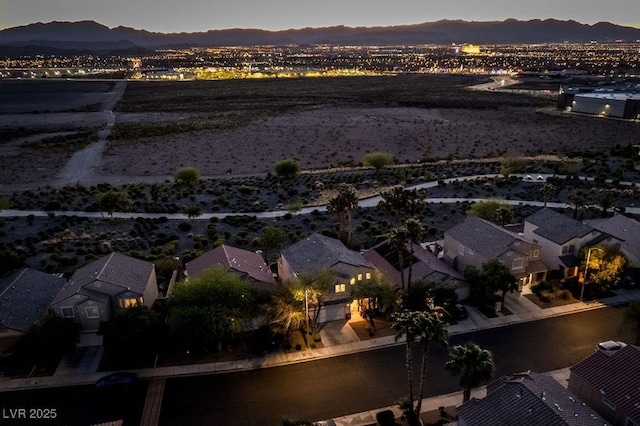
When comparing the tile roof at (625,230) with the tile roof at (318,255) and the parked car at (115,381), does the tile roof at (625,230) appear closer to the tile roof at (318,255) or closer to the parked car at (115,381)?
the tile roof at (318,255)

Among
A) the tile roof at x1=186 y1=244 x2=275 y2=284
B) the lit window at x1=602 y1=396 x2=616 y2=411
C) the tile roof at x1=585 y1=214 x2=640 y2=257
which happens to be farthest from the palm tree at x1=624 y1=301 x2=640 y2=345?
the tile roof at x1=186 y1=244 x2=275 y2=284

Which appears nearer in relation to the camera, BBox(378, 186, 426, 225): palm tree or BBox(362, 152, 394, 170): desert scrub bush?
BBox(378, 186, 426, 225): palm tree

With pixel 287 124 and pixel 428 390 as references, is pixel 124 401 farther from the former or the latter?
pixel 287 124

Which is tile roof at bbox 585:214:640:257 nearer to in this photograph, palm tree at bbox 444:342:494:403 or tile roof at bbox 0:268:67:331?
palm tree at bbox 444:342:494:403

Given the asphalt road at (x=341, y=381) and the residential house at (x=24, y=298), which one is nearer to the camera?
the asphalt road at (x=341, y=381)

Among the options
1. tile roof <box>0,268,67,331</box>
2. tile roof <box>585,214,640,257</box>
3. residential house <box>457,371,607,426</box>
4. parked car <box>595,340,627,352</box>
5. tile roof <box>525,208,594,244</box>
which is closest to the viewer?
residential house <box>457,371,607,426</box>

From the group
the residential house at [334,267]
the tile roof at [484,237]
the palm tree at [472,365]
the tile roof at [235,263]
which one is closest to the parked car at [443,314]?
the residential house at [334,267]

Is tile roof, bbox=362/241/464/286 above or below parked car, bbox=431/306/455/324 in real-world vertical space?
above

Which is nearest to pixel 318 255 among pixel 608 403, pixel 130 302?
pixel 130 302
